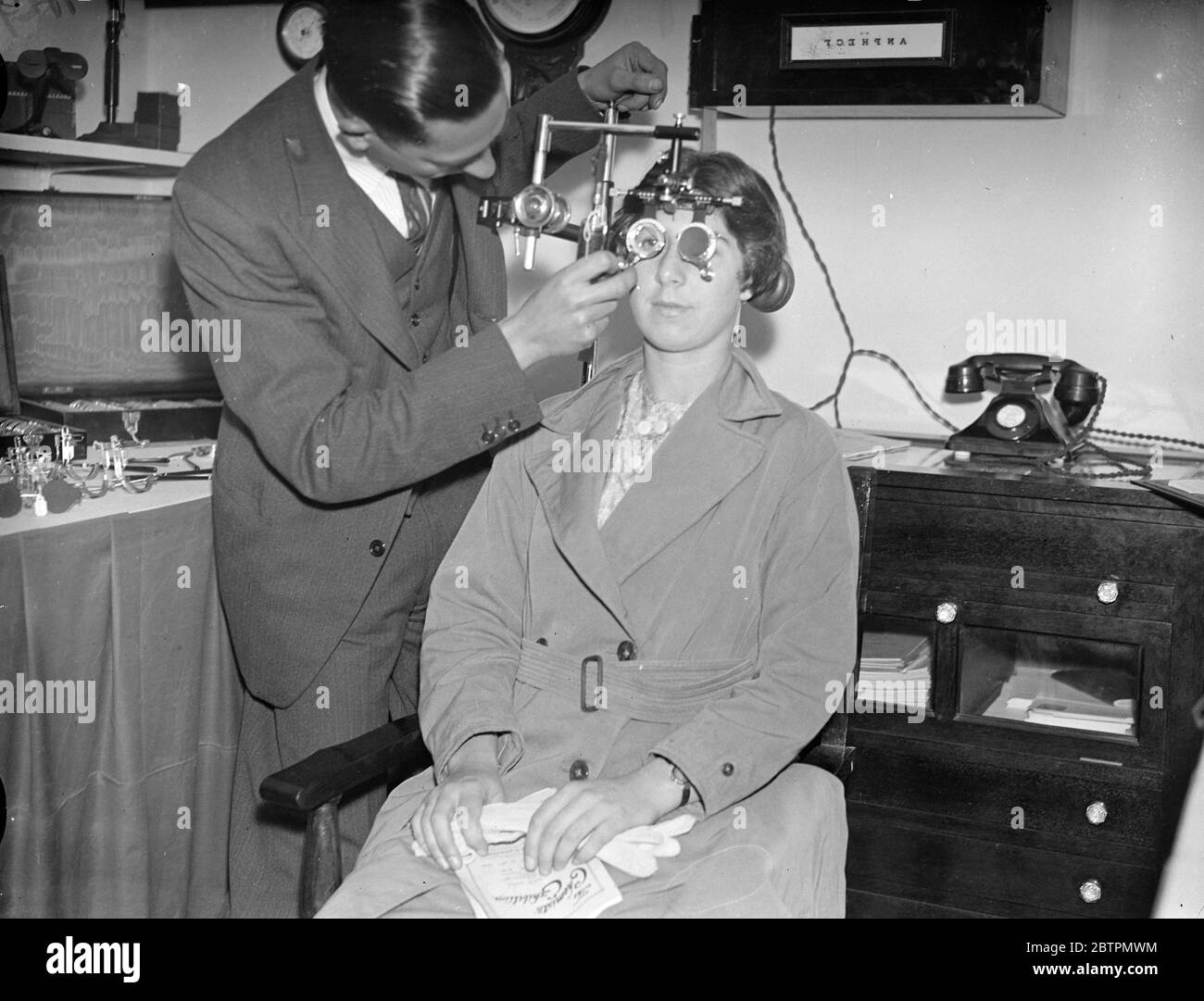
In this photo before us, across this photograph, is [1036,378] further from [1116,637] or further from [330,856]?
[330,856]

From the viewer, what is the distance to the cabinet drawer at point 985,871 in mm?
2295

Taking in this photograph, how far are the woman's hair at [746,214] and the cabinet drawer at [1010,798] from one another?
38.7 inches

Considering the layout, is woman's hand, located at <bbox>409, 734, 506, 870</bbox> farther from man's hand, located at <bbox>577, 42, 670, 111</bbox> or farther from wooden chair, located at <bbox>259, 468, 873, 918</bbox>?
man's hand, located at <bbox>577, 42, 670, 111</bbox>

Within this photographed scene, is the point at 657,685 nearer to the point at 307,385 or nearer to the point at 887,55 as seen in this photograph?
the point at 307,385

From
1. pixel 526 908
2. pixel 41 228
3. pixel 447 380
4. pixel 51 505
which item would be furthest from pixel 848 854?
pixel 41 228

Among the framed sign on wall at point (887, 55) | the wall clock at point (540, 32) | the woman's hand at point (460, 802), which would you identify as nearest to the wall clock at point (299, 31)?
the wall clock at point (540, 32)

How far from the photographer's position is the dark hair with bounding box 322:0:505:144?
181cm

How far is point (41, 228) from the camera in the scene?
289cm

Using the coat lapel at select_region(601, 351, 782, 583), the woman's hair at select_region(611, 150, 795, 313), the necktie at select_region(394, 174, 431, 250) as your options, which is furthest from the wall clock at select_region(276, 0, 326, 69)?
the coat lapel at select_region(601, 351, 782, 583)

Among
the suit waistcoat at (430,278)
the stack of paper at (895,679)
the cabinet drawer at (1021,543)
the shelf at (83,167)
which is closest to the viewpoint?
the suit waistcoat at (430,278)

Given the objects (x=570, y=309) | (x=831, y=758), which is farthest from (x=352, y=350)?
(x=831, y=758)

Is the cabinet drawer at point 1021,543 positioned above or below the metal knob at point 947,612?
above

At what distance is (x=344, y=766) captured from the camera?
1.70 m

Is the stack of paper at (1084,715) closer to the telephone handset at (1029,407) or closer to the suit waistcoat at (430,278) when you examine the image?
the telephone handset at (1029,407)
